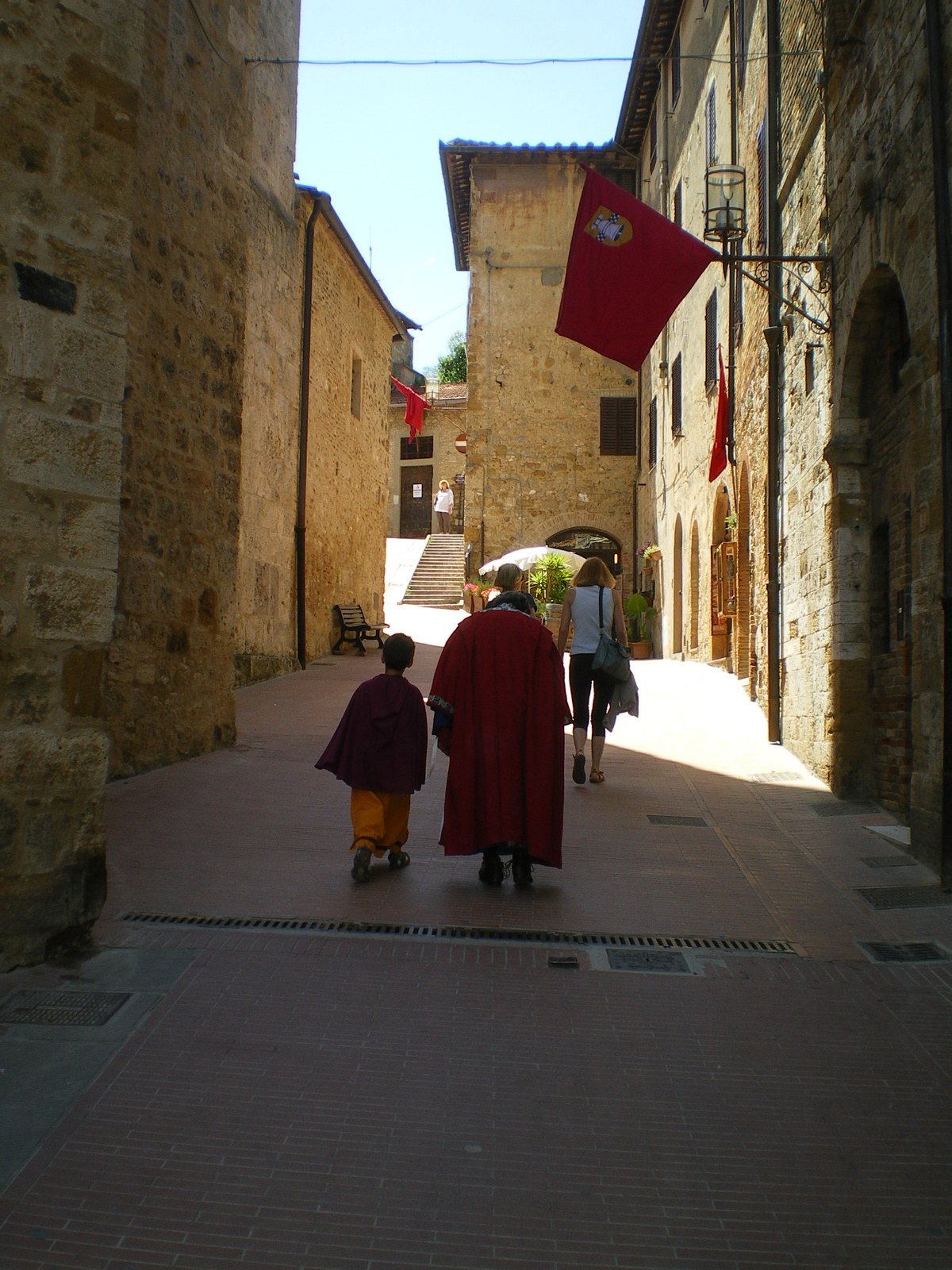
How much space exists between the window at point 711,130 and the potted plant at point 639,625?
25.8 ft

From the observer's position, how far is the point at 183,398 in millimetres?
8141

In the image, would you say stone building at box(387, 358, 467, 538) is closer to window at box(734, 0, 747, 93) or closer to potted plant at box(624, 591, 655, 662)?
potted plant at box(624, 591, 655, 662)

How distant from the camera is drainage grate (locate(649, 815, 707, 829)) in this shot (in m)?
6.72

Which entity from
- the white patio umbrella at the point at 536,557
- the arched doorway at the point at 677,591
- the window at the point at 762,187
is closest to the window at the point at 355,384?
the white patio umbrella at the point at 536,557

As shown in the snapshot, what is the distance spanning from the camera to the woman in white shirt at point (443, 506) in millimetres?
32469

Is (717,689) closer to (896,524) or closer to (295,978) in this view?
(896,524)

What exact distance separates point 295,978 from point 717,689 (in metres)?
9.28

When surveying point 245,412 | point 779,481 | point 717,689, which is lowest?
point 717,689

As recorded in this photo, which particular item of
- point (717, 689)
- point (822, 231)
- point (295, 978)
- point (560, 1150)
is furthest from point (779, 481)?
point (560, 1150)

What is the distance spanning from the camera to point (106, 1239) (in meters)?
2.42

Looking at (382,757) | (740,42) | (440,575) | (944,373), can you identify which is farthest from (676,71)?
(382,757)

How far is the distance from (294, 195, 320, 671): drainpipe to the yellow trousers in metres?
10.0

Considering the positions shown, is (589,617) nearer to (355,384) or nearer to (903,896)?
(903,896)

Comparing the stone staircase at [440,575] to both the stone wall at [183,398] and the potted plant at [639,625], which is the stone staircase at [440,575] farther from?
the stone wall at [183,398]
